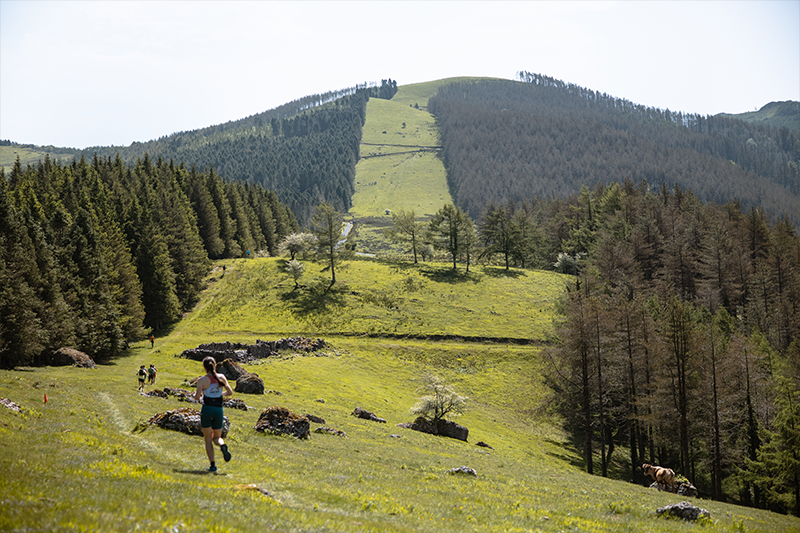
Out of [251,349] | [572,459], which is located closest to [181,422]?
[572,459]

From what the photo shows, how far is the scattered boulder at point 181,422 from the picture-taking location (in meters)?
21.2

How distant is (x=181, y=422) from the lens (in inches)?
842

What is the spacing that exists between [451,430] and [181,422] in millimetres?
27025

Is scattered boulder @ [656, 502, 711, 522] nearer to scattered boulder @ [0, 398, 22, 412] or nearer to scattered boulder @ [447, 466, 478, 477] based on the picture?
scattered boulder @ [447, 466, 478, 477]

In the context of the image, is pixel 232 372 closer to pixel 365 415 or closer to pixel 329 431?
pixel 365 415

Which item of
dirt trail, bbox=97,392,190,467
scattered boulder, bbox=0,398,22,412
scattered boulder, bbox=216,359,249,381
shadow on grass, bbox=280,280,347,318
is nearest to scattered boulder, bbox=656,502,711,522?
dirt trail, bbox=97,392,190,467

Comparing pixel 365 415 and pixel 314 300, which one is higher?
pixel 314 300

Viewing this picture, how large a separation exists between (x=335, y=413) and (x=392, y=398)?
1586 centimetres

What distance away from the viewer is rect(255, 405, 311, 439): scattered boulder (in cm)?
2506

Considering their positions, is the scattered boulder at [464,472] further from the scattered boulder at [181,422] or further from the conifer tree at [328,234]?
the conifer tree at [328,234]

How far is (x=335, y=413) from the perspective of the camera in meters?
39.3

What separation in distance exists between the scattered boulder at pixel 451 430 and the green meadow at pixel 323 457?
132cm

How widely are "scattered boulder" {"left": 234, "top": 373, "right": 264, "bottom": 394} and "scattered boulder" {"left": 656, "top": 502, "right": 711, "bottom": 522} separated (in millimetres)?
31884

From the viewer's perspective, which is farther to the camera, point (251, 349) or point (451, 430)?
point (251, 349)
